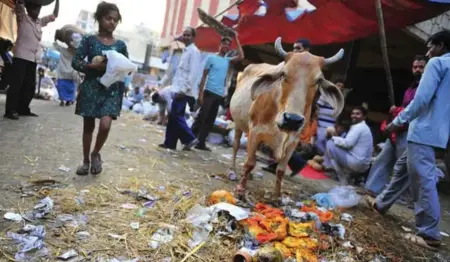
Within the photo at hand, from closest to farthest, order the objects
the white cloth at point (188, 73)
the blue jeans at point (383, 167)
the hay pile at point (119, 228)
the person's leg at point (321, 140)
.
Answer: the hay pile at point (119, 228) → the blue jeans at point (383, 167) → the white cloth at point (188, 73) → the person's leg at point (321, 140)

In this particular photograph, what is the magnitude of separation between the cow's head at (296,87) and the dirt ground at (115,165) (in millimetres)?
1243

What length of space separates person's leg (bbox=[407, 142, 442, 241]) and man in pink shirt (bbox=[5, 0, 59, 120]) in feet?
18.9

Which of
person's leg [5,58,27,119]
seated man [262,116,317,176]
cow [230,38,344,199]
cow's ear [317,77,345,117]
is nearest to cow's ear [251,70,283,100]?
cow [230,38,344,199]

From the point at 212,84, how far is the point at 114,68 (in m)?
3.10

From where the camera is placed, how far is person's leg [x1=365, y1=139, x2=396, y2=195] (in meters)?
4.94

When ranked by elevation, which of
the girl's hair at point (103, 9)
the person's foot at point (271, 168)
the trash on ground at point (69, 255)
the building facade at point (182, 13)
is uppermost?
the building facade at point (182, 13)

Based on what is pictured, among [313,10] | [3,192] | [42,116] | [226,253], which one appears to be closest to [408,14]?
[313,10]

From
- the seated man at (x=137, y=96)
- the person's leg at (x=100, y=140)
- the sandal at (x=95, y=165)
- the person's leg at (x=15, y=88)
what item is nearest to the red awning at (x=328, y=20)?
the person's leg at (x=100, y=140)

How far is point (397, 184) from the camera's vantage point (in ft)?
13.7

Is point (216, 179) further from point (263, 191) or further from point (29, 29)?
point (29, 29)

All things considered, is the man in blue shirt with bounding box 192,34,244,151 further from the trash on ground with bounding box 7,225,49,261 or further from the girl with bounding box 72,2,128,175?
the trash on ground with bounding box 7,225,49,261

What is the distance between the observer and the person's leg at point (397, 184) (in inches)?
162

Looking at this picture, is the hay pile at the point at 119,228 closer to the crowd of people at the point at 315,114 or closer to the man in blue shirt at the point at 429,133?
the crowd of people at the point at 315,114

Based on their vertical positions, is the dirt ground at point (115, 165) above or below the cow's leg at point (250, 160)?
below
